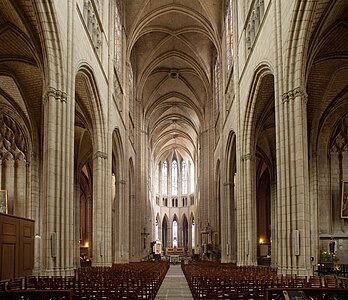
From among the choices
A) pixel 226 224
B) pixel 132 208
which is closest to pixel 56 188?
pixel 226 224

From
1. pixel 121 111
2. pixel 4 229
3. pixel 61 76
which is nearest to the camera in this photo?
pixel 4 229

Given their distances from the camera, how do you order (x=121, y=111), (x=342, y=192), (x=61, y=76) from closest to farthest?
(x=61, y=76), (x=342, y=192), (x=121, y=111)

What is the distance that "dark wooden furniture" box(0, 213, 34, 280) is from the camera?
50.6 ft

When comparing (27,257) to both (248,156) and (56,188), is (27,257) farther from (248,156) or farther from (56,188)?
(248,156)

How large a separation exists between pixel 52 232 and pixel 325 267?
14503mm

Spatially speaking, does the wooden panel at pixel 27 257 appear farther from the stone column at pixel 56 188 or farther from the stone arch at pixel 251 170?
the stone arch at pixel 251 170

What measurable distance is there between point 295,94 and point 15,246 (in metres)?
10.2

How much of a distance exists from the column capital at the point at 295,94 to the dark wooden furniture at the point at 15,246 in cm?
946

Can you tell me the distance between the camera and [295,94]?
16.1 meters

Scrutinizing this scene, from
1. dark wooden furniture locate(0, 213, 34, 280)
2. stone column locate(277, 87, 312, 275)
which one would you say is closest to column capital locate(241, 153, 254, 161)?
stone column locate(277, 87, 312, 275)

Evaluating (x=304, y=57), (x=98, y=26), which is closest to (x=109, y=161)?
(x=98, y=26)

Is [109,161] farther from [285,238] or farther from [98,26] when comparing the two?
[285,238]

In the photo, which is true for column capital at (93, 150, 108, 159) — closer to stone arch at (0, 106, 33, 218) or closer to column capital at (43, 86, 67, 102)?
stone arch at (0, 106, 33, 218)

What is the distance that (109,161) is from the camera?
26969 mm
